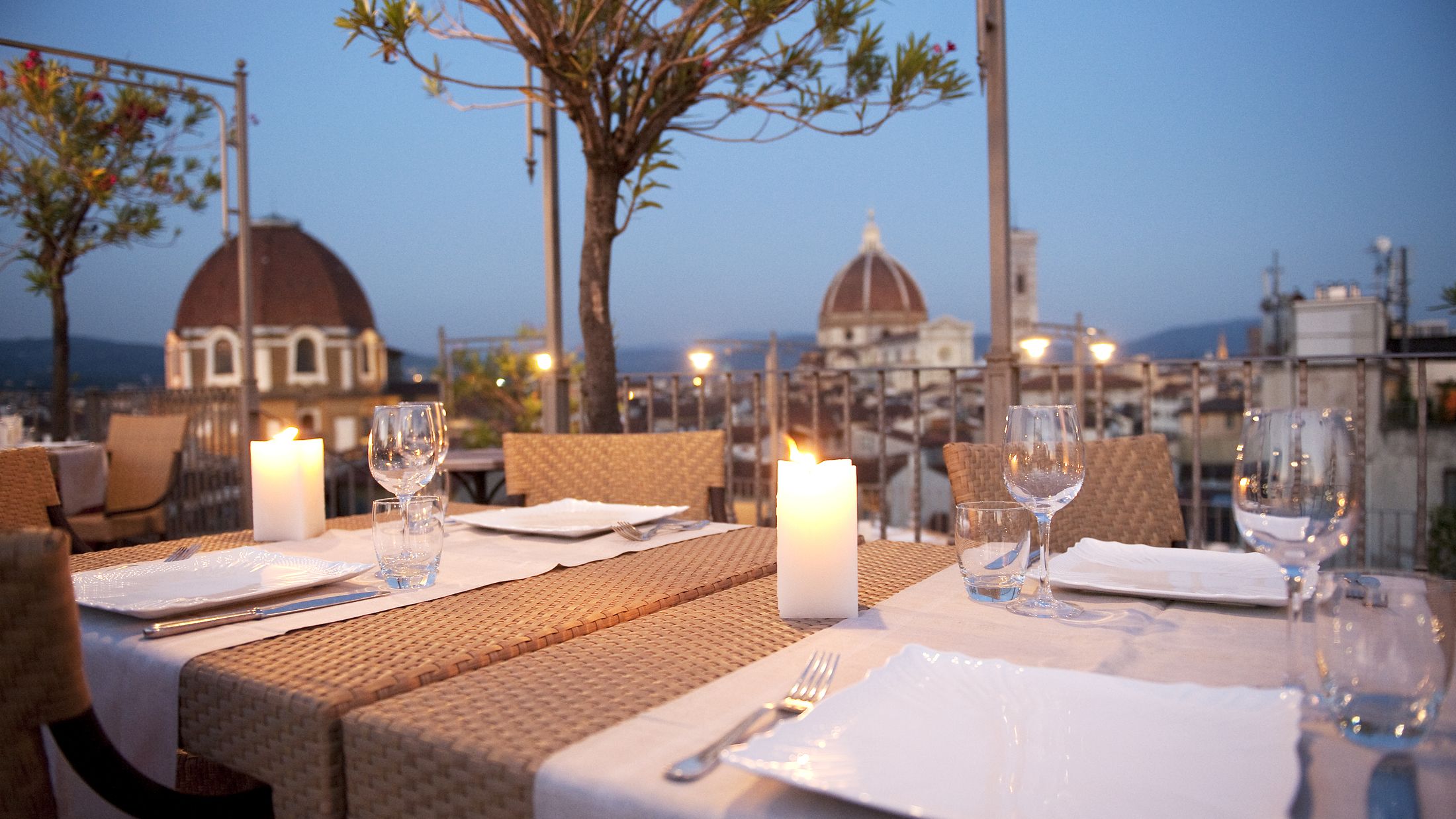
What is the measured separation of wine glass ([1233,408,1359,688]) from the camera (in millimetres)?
720

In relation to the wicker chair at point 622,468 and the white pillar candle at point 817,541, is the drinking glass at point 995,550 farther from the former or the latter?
the wicker chair at point 622,468

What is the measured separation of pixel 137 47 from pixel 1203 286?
30.2 m

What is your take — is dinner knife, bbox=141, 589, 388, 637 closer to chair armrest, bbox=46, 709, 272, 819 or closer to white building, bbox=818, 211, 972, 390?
chair armrest, bbox=46, 709, 272, 819

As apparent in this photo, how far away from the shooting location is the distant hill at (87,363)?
14072 mm

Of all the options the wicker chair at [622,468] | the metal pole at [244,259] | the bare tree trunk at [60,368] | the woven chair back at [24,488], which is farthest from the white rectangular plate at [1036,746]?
the bare tree trunk at [60,368]

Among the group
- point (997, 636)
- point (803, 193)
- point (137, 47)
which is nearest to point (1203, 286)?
point (803, 193)

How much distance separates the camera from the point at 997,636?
88 cm

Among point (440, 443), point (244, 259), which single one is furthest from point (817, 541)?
point (244, 259)

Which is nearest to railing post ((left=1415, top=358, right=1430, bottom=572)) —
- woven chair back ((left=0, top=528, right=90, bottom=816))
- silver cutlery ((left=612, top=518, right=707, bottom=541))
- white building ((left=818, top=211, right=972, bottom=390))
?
silver cutlery ((left=612, top=518, right=707, bottom=541))

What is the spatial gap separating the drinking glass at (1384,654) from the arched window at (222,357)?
132ft

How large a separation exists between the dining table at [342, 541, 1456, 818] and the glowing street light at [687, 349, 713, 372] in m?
5.31

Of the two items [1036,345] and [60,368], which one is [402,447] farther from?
[1036,345]

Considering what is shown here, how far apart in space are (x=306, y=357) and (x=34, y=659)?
3902cm

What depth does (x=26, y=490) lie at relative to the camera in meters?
1.75
